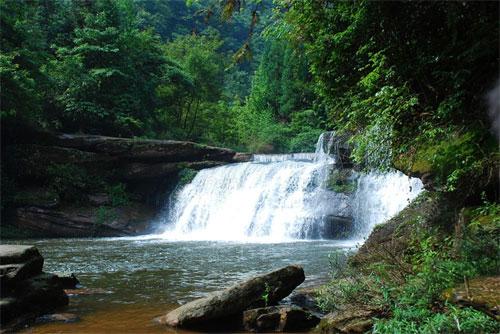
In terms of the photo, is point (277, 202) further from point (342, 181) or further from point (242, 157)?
point (242, 157)

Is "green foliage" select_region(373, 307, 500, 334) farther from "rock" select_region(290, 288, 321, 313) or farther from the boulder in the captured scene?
the boulder

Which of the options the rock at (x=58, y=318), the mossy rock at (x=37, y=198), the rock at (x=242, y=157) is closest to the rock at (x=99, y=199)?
the mossy rock at (x=37, y=198)

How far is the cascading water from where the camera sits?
16469mm

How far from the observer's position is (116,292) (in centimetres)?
778

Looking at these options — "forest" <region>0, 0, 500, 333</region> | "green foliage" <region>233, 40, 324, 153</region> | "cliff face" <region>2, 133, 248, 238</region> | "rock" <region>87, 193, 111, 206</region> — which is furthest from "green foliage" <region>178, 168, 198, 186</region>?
"forest" <region>0, 0, 500, 333</region>

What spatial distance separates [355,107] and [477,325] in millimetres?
4066

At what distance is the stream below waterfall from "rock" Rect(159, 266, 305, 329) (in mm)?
349

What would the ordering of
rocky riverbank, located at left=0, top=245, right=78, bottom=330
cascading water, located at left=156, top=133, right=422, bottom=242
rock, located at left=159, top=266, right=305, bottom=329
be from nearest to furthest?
rock, located at left=159, top=266, right=305, bottom=329 → rocky riverbank, located at left=0, top=245, right=78, bottom=330 → cascading water, located at left=156, top=133, right=422, bottom=242

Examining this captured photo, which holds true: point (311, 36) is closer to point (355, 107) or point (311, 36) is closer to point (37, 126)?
point (355, 107)

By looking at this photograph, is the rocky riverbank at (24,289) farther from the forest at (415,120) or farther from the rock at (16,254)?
the forest at (415,120)

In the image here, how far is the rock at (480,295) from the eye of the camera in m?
3.69

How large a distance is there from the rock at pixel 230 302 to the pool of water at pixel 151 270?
32cm

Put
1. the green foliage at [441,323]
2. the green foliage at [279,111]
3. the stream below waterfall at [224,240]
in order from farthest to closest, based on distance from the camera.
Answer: the green foliage at [279,111] < the stream below waterfall at [224,240] < the green foliage at [441,323]

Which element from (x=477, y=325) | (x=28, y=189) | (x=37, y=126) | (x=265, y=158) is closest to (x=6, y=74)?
(x=37, y=126)
